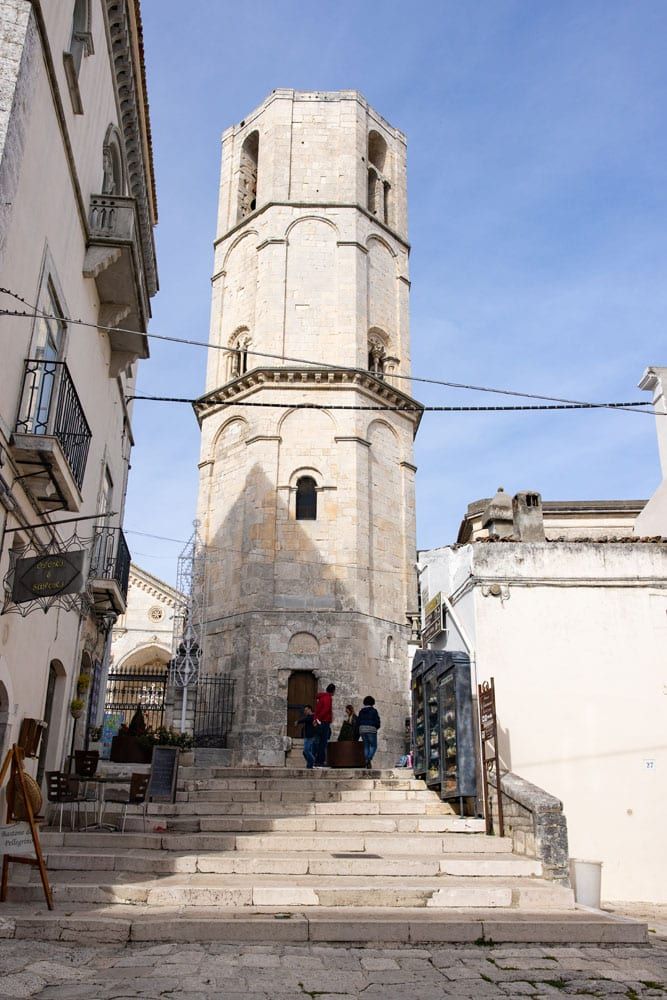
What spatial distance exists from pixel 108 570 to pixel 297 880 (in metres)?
7.64

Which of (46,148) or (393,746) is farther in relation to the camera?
(393,746)

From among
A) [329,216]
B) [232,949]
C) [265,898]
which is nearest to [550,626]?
[265,898]

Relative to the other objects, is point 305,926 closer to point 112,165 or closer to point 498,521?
point 498,521

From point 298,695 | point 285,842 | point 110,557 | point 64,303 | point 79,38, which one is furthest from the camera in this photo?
point 298,695

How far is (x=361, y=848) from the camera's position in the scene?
10234 millimetres

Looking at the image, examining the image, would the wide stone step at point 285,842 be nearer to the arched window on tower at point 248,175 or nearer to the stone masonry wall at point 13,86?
the stone masonry wall at point 13,86

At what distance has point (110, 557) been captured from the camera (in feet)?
49.1

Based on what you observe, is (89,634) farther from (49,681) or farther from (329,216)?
(329,216)

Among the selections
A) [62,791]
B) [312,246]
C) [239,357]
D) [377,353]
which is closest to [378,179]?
[312,246]

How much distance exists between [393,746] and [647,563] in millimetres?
9682

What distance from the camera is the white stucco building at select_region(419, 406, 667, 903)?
42.4 feet

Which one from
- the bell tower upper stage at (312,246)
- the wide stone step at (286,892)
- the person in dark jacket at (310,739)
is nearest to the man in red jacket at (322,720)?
the person in dark jacket at (310,739)

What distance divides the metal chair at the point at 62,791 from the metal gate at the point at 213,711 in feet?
32.1

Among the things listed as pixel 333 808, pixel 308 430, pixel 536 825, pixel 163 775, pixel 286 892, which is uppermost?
pixel 308 430
